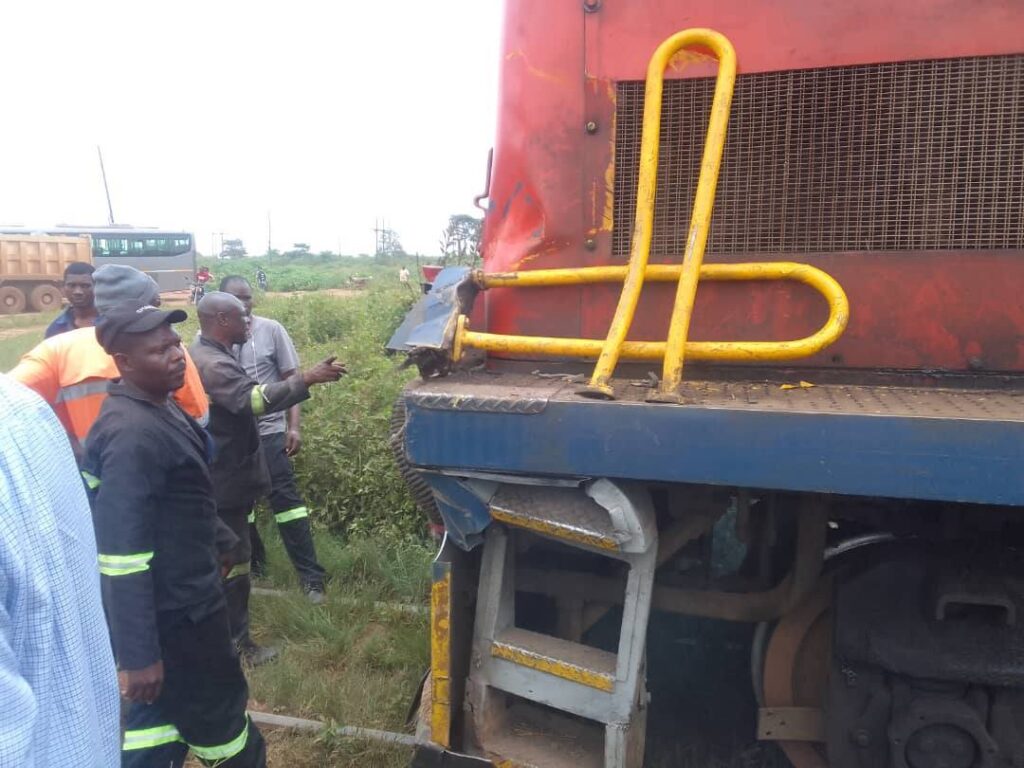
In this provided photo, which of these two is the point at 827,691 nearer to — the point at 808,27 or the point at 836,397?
the point at 836,397

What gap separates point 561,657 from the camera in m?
2.25

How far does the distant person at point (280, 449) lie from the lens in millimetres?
4602

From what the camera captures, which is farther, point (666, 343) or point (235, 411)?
point (235, 411)

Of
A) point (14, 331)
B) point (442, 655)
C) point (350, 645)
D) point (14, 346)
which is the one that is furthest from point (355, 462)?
point (14, 331)

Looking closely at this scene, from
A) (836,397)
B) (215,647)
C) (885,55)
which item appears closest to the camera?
(836,397)

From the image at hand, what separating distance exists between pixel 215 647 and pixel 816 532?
6.06ft

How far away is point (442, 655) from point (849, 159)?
5.82 ft

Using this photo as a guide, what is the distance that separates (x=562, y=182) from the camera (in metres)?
2.41

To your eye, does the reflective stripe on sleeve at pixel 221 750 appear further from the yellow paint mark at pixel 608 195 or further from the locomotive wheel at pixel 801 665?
the yellow paint mark at pixel 608 195

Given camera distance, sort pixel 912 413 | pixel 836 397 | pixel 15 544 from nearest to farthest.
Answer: pixel 15 544, pixel 912 413, pixel 836 397

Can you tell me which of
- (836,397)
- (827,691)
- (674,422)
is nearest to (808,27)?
(836,397)

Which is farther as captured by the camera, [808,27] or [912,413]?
[808,27]

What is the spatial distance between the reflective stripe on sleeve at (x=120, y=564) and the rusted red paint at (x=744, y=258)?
1.22 meters

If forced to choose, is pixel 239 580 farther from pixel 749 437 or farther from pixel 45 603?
pixel 749 437
